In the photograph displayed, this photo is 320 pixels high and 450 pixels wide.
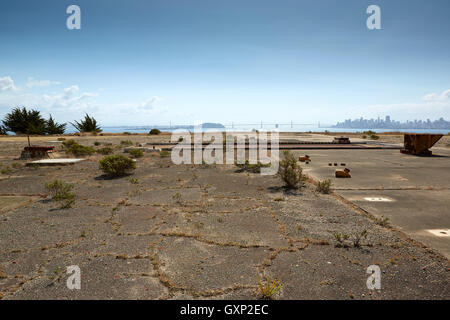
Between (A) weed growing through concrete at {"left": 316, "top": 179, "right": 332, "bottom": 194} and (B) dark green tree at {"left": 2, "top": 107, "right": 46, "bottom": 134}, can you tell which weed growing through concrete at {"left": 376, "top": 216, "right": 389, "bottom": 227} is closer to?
(A) weed growing through concrete at {"left": 316, "top": 179, "right": 332, "bottom": 194}

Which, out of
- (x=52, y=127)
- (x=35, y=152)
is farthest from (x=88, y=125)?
(x=35, y=152)

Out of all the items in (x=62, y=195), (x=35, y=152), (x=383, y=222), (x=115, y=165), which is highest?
(x=35, y=152)

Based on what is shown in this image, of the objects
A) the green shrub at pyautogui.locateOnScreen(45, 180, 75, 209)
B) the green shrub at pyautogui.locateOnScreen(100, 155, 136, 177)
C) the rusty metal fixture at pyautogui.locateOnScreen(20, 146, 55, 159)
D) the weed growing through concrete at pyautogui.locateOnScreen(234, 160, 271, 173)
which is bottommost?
the green shrub at pyautogui.locateOnScreen(45, 180, 75, 209)

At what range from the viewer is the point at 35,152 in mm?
15906

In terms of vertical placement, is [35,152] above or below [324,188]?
above

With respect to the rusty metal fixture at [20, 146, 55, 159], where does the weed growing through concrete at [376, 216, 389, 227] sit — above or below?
below

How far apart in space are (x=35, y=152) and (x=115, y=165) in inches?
361

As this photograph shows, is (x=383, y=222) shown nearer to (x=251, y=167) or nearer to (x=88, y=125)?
(x=251, y=167)

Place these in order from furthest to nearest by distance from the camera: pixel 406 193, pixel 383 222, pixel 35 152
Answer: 1. pixel 35 152
2. pixel 406 193
3. pixel 383 222

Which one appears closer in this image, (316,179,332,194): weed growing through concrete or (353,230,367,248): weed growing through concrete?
(353,230,367,248): weed growing through concrete

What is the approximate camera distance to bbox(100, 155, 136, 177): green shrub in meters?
10.8

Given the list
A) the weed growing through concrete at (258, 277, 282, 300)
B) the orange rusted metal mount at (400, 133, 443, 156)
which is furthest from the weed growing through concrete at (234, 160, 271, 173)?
the orange rusted metal mount at (400, 133, 443, 156)

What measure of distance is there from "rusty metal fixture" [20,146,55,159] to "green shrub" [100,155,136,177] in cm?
793

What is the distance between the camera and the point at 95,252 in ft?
14.0
